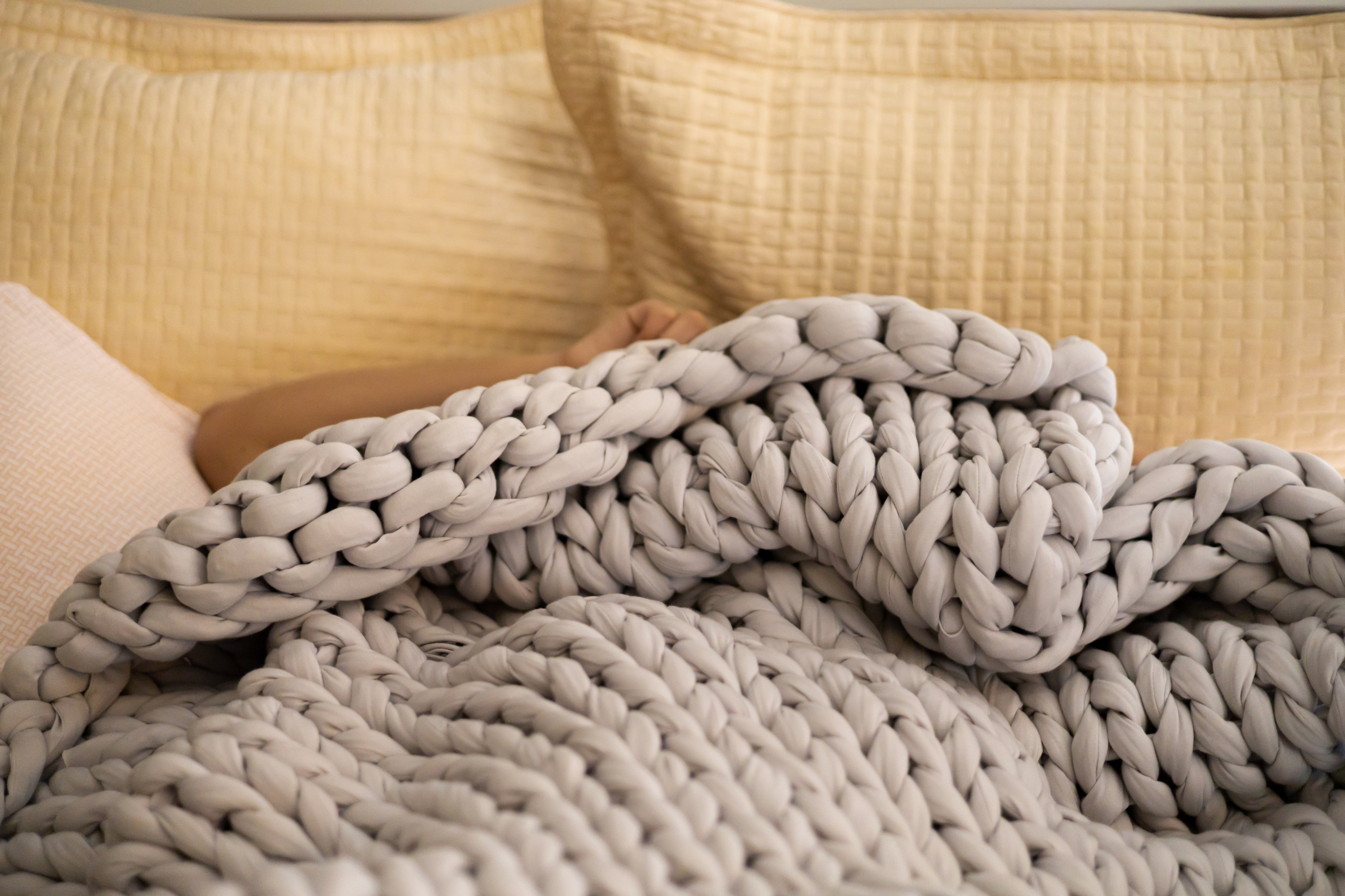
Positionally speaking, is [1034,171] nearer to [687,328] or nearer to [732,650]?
[687,328]

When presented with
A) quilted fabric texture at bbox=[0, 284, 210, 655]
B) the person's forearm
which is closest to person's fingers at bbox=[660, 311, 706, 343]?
the person's forearm

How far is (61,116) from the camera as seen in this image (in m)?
0.77

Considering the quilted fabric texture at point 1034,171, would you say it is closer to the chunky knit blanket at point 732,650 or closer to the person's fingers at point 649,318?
the person's fingers at point 649,318

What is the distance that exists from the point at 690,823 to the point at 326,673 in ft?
0.68

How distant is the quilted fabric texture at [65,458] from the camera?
0.56 meters

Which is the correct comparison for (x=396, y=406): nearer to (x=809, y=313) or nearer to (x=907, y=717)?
(x=809, y=313)

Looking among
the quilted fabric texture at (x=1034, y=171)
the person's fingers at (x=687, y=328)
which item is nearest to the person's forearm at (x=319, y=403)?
the person's fingers at (x=687, y=328)

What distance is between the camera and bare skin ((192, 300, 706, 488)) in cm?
69

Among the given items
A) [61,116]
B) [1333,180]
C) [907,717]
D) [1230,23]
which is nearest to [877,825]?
[907,717]

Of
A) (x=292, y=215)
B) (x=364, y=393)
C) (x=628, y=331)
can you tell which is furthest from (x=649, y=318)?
(x=292, y=215)

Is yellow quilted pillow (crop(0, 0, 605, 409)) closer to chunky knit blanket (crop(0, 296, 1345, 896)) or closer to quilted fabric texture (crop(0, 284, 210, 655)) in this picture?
quilted fabric texture (crop(0, 284, 210, 655))

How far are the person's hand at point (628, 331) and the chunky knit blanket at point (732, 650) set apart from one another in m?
0.19

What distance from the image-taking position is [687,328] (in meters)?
0.69

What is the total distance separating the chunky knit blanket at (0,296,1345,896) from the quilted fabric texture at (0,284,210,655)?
0.13m
